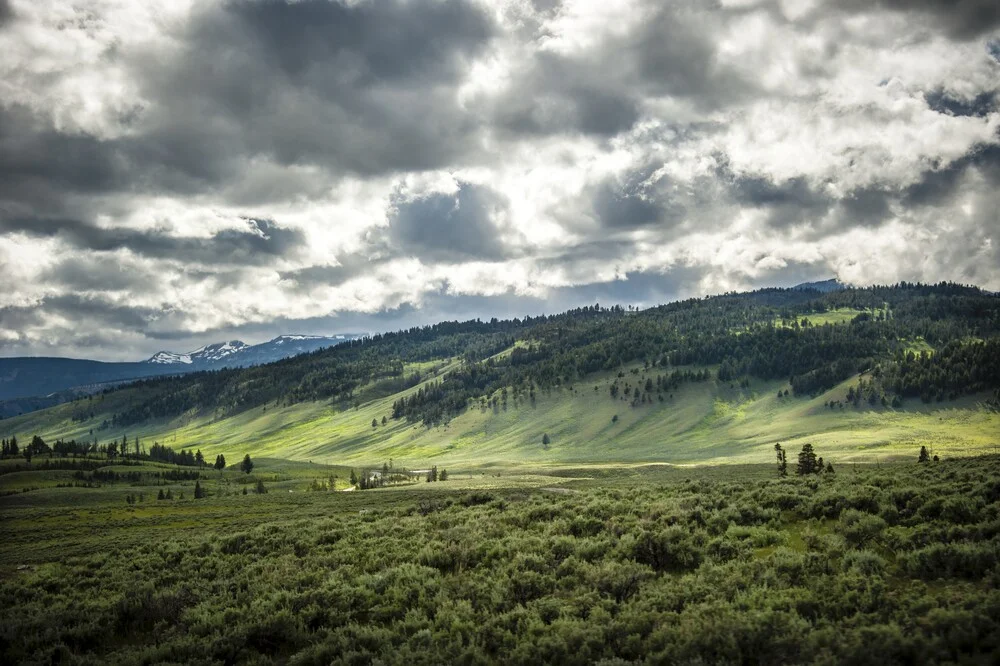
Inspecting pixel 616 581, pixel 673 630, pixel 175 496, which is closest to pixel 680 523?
pixel 616 581

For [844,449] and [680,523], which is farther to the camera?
[844,449]

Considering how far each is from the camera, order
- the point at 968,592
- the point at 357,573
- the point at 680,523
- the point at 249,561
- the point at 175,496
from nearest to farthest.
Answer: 1. the point at 968,592
2. the point at 357,573
3. the point at 680,523
4. the point at 249,561
5. the point at 175,496

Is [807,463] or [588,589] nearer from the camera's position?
[588,589]

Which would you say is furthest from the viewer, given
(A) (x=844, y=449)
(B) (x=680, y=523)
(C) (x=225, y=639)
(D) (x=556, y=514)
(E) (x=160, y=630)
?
(A) (x=844, y=449)

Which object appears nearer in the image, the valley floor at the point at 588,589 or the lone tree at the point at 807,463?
the valley floor at the point at 588,589

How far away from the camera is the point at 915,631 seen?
39.2ft

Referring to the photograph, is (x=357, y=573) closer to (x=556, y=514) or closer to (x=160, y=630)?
(x=160, y=630)

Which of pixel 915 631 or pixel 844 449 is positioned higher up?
pixel 915 631

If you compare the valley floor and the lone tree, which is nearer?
the valley floor

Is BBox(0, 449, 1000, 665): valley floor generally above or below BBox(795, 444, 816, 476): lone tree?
above

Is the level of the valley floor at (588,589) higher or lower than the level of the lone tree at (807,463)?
higher

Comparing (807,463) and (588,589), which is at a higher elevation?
(588,589)

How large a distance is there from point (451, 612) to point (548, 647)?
3719 millimetres

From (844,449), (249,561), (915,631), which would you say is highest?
(915,631)
